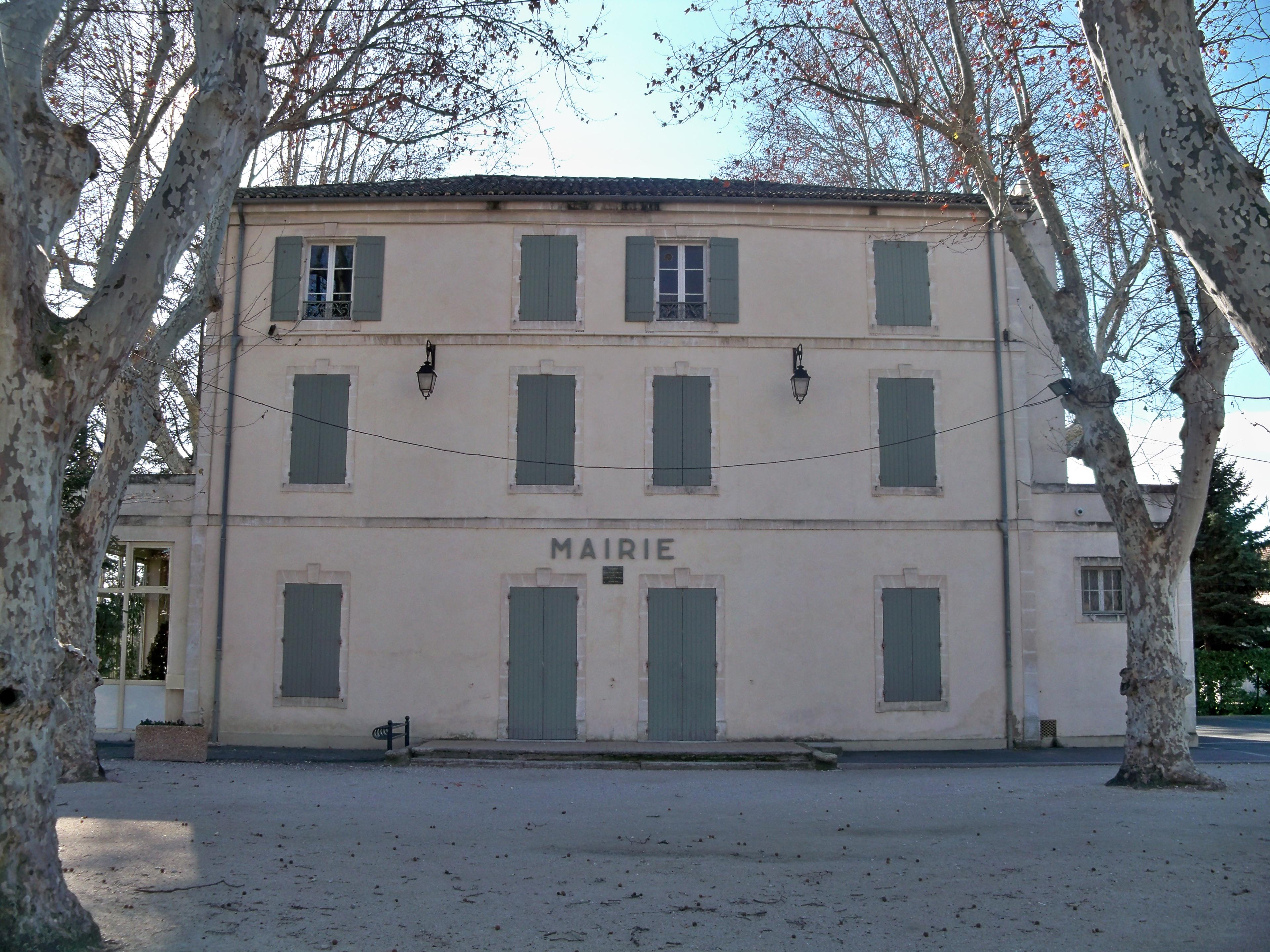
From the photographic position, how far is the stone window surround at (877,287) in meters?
16.5

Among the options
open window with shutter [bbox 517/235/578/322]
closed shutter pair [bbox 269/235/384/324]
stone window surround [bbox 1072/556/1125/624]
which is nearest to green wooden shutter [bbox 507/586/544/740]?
open window with shutter [bbox 517/235/578/322]

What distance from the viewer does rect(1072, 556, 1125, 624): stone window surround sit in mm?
16297

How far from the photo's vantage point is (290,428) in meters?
16.2

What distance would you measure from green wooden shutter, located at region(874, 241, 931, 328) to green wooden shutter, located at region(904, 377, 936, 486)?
2.95ft

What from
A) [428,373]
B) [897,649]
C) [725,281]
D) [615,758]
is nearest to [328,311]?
[428,373]

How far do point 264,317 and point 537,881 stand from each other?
11713 mm

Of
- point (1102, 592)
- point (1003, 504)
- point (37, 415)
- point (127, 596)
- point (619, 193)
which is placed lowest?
point (127, 596)

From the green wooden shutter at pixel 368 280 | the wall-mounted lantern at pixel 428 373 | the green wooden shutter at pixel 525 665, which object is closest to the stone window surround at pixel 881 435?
the green wooden shutter at pixel 525 665

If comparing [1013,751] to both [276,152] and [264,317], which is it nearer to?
[264,317]

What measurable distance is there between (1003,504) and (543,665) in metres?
7.01

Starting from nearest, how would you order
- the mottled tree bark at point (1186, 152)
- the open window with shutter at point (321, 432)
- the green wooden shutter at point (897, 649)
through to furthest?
the mottled tree bark at point (1186, 152)
the green wooden shutter at point (897, 649)
the open window with shutter at point (321, 432)

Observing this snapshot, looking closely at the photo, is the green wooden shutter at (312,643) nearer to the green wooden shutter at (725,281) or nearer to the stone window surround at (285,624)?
the stone window surround at (285,624)

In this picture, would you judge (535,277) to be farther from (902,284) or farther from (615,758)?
(615,758)

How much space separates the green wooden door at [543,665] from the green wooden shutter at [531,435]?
163 cm
